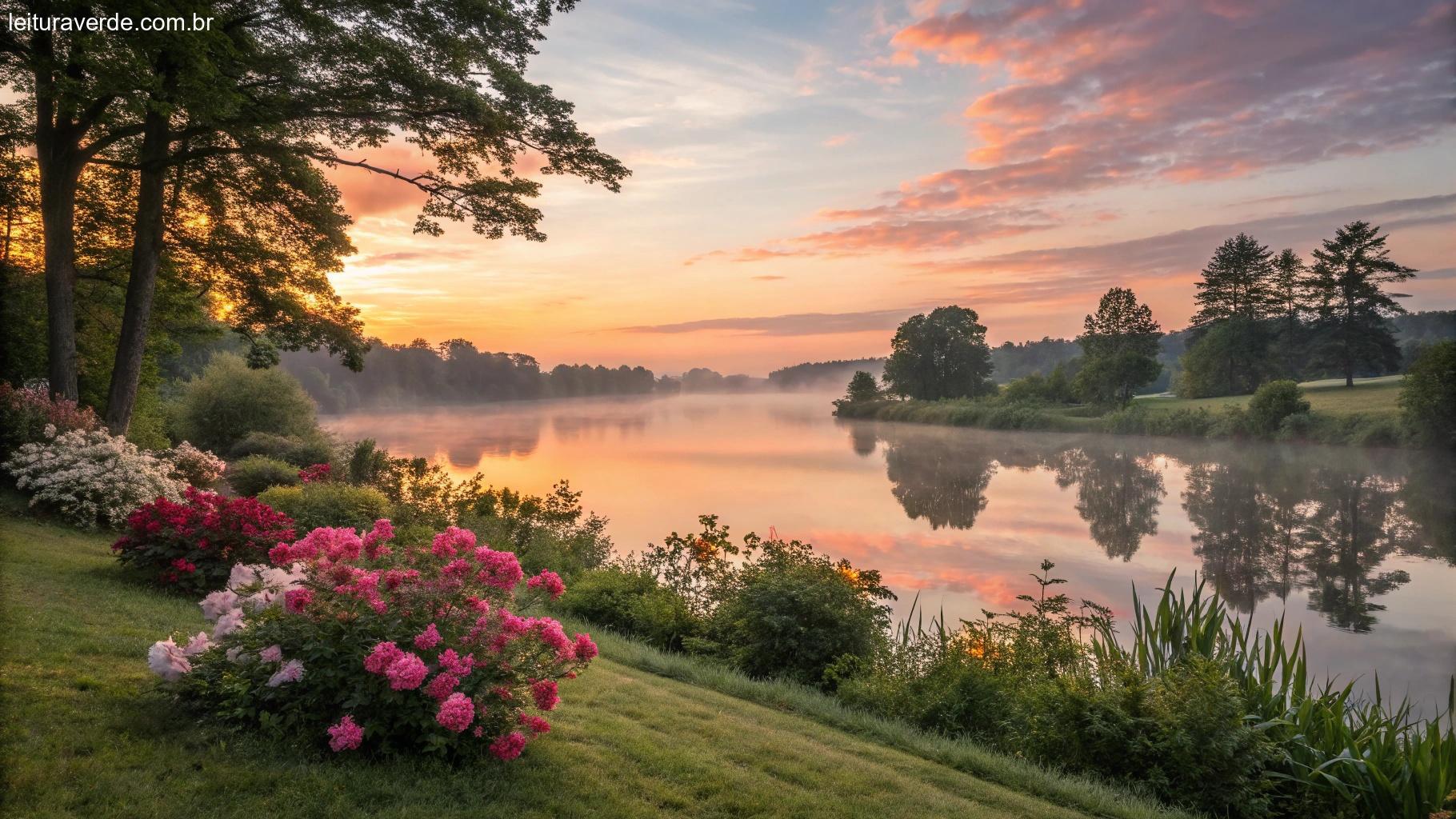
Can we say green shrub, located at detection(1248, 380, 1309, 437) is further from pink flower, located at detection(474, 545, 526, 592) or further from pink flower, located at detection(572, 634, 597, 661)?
pink flower, located at detection(474, 545, 526, 592)

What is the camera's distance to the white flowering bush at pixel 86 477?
1048 cm

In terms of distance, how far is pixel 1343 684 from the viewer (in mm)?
9891

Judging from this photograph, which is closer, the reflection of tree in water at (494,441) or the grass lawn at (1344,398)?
the reflection of tree in water at (494,441)

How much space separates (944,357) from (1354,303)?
2861cm

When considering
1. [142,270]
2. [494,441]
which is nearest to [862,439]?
[494,441]

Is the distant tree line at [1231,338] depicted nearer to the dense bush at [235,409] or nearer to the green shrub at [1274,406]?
the green shrub at [1274,406]

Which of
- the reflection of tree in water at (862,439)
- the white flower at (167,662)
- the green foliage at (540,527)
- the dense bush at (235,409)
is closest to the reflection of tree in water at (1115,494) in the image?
the reflection of tree in water at (862,439)

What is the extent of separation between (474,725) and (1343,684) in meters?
11.5

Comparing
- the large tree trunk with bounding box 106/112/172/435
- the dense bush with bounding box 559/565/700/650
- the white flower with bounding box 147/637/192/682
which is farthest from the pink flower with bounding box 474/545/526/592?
the large tree trunk with bounding box 106/112/172/435

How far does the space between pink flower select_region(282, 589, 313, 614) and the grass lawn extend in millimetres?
42559

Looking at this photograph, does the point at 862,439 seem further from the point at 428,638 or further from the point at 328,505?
the point at 428,638

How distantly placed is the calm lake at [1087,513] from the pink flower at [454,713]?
7485 millimetres

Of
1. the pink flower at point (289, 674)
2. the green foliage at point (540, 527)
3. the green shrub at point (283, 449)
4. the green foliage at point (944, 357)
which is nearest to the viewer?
the pink flower at point (289, 674)

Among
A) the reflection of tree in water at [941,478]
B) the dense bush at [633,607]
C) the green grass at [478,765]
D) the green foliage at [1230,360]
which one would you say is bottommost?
the reflection of tree in water at [941,478]
